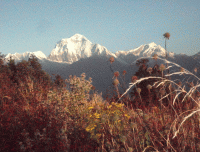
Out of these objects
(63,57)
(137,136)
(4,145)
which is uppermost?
(63,57)

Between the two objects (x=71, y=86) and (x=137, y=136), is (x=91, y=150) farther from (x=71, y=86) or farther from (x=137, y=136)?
(x=71, y=86)

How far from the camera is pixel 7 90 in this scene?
7.83m

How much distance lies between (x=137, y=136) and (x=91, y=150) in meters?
0.99

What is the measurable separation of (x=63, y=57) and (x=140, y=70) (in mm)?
182643

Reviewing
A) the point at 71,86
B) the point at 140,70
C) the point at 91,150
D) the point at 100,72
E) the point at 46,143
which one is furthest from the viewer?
the point at 100,72

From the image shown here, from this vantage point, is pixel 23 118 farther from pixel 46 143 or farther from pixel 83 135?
pixel 83 135

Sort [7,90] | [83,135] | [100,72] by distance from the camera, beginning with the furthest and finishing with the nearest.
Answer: [100,72] < [7,90] < [83,135]

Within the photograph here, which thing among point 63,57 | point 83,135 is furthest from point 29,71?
point 63,57

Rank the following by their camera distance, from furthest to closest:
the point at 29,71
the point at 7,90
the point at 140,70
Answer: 1. the point at 29,71
2. the point at 140,70
3. the point at 7,90

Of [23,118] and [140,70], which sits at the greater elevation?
[140,70]

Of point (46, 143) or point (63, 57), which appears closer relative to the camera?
point (46, 143)

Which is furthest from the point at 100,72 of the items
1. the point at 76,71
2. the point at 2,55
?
the point at 2,55

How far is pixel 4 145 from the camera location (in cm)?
353

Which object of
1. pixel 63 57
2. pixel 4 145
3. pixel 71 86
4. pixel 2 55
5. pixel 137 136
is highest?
pixel 63 57
